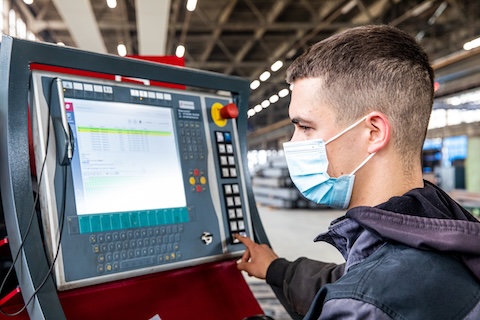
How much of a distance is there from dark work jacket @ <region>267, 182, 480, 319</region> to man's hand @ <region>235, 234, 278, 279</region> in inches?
16.9

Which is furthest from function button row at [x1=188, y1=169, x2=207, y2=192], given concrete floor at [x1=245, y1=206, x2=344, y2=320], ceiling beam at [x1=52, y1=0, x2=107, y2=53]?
ceiling beam at [x1=52, y1=0, x2=107, y2=53]

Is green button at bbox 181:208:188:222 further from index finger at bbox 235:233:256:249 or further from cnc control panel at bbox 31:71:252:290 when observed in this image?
index finger at bbox 235:233:256:249

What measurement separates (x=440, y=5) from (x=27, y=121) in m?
7.63

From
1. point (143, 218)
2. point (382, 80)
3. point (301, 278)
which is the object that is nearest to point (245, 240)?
point (301, 278)

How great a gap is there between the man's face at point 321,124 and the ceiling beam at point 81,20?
15.6 ft

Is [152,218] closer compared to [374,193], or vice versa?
[374,193]

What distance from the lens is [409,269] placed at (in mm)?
601

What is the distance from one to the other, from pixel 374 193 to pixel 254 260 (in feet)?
1.31

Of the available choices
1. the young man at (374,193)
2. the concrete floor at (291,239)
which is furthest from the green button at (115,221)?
the concrete floor at (291,239)

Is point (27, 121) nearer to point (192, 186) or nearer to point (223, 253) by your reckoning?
point (192, 186)

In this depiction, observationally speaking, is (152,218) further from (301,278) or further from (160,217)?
(301,278)

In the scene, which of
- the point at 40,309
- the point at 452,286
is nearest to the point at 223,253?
the point at 40,309

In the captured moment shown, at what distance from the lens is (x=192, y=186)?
3.43ft

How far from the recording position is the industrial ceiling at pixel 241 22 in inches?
251
